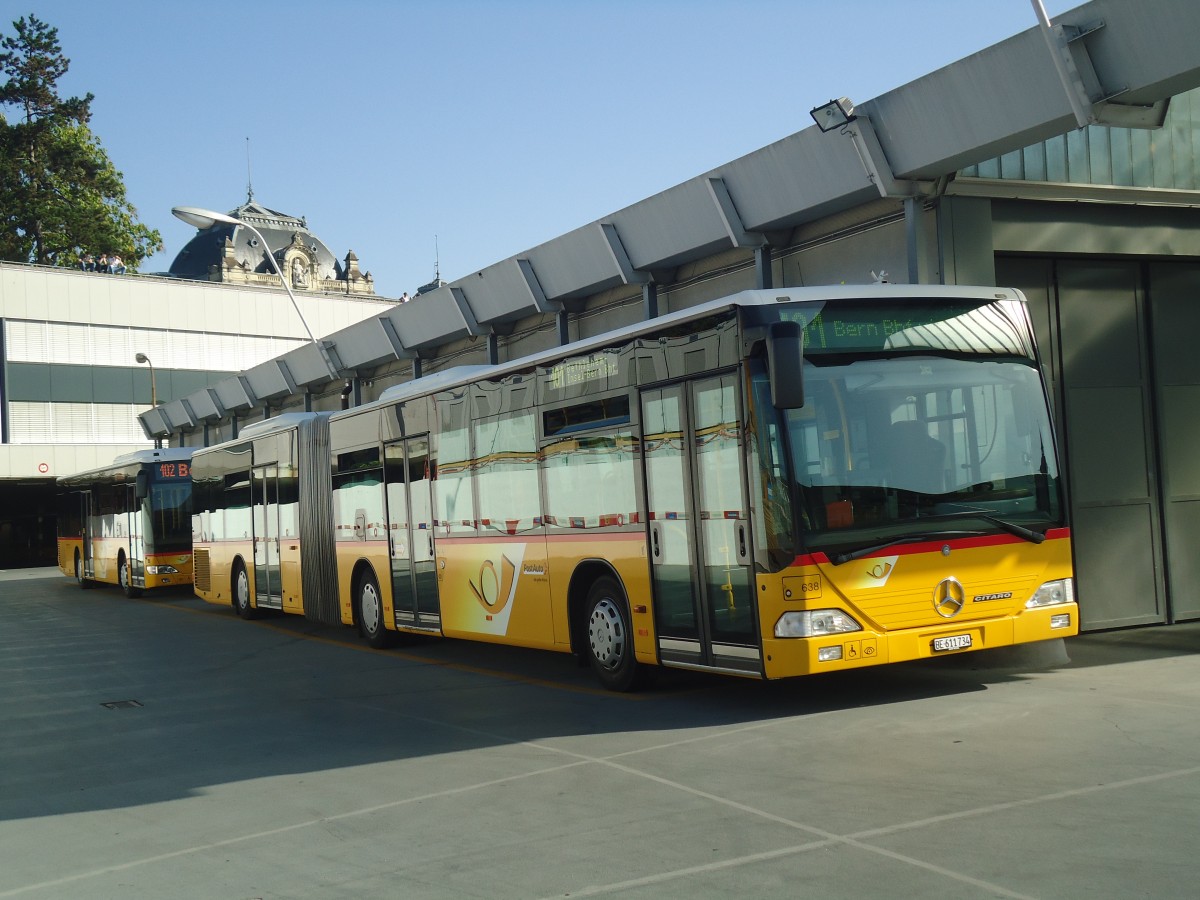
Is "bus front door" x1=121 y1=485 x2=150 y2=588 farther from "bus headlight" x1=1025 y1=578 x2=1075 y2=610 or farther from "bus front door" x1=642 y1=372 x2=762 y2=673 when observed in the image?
"bus headlight" x1=1025 y1=578 x2=1075 y2=610

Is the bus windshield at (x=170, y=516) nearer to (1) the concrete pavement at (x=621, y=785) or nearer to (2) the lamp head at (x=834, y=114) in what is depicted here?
(1) the concrete pavement at (x=621, y=785)

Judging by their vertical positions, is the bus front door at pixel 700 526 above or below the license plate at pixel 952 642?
above

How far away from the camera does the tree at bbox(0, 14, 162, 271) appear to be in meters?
63.2

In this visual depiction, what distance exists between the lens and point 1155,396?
14.5 m

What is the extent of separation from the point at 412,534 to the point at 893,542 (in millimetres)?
7545

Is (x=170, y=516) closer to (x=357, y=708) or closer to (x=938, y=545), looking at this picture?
(x=357, y=708)

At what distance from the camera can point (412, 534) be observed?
15852 mm

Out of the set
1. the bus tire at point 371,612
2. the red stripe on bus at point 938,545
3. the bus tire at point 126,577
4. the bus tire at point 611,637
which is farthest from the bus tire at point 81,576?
the red stripe on bus at point 938,545

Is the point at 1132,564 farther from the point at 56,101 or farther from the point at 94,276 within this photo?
the point at 56,101

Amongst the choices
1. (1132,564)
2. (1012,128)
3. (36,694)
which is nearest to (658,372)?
(1012,128)

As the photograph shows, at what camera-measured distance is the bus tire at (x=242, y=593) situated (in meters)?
23.5

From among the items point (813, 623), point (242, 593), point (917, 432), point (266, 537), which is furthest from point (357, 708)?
point (242, 593)

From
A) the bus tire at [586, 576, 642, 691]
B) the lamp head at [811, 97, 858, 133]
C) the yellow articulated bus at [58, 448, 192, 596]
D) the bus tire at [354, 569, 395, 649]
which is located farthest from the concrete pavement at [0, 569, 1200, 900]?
the yellow articulated bus at [58, 448, 192, 596]

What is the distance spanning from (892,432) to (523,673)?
218 inches
